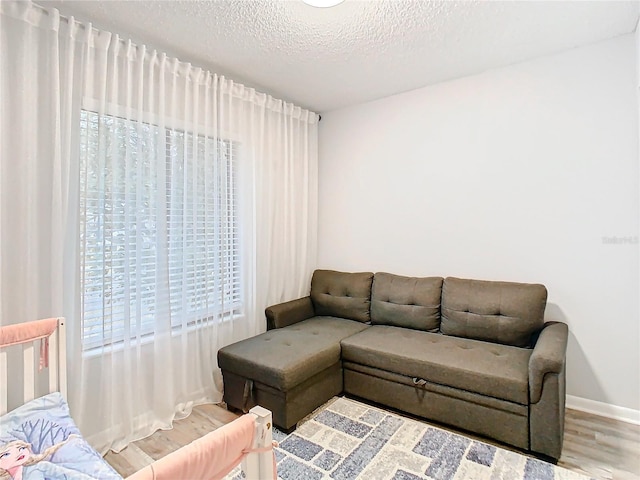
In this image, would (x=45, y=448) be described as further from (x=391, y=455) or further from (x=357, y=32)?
(x=357, y=32)

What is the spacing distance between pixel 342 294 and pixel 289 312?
54 centimetres

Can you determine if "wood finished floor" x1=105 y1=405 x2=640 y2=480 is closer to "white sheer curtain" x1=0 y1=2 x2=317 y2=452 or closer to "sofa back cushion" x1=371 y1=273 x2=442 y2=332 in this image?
"white sheer curtain" x1=0 y1=2 x2=317 y2=452

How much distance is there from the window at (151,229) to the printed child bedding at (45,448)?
0.71 m

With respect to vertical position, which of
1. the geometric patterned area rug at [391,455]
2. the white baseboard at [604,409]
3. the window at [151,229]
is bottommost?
the geometric patterned area rug at [391,455]

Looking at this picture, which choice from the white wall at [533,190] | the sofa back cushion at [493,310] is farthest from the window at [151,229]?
the sofa back cushion at [493,310]

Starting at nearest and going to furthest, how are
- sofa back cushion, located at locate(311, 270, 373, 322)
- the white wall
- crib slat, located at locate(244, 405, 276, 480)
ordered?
crib slat, located at locate(244, 405, 276, 480)
the white wall
sofa back cushion, located at locate(311, 270, 373, 322)

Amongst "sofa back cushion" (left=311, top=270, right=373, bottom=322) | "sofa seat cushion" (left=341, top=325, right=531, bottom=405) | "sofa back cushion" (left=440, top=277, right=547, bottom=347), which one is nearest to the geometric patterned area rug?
"sofa seat cushion" (left=341, top=325, right=531, bottom=405)

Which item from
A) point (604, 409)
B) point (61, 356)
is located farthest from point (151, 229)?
point (604, 409)

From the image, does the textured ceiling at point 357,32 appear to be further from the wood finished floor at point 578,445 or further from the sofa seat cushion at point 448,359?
the wood finished floor at point 578,445

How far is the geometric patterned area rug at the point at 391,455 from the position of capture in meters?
1.79

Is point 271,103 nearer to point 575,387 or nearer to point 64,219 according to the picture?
point 64,219

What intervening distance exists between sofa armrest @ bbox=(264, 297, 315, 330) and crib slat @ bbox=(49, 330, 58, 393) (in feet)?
5.39

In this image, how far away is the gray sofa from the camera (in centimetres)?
192


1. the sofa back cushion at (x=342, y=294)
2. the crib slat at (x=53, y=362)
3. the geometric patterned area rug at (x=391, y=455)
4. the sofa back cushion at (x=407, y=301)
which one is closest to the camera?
the crib slat at (x=53, y=362)
